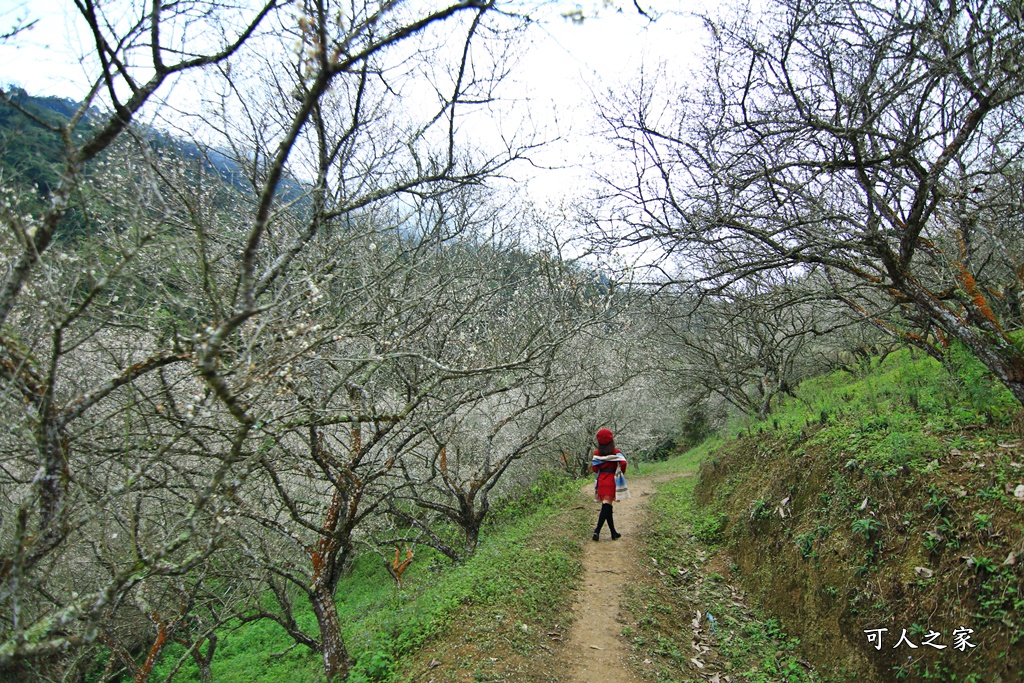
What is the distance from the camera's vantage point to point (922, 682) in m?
3.64

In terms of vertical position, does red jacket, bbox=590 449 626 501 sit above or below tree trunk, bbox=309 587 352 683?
above

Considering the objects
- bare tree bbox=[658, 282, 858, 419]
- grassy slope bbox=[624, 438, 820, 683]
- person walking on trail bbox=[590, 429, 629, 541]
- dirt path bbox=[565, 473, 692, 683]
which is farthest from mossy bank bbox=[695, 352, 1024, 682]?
bare tree bbox=[658, 282, 858, 419]

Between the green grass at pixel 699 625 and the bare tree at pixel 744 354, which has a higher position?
the bare tree at pixel 744 354

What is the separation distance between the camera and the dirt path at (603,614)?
484 cm

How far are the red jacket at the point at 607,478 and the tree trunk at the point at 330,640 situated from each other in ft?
13.3

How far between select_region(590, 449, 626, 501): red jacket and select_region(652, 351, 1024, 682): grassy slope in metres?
1.16

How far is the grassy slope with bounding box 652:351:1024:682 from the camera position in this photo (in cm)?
367

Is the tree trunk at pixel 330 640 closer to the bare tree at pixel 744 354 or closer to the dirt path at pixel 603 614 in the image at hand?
the dirt path at pixel 603 614

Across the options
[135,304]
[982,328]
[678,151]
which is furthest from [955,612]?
[135,304]

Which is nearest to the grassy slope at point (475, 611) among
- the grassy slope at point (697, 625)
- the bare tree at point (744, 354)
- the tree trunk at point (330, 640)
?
the tree trunk at point (330, 640)

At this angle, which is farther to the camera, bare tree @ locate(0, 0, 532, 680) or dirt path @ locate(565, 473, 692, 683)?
dirt path @ locate(565, 473, 692, 683)

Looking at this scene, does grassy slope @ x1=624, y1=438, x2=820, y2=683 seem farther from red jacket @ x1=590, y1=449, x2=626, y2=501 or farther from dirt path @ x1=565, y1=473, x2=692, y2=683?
red jacket @ x1=590, y1=449, x2=626, y2=501

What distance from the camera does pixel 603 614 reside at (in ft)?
19.3
